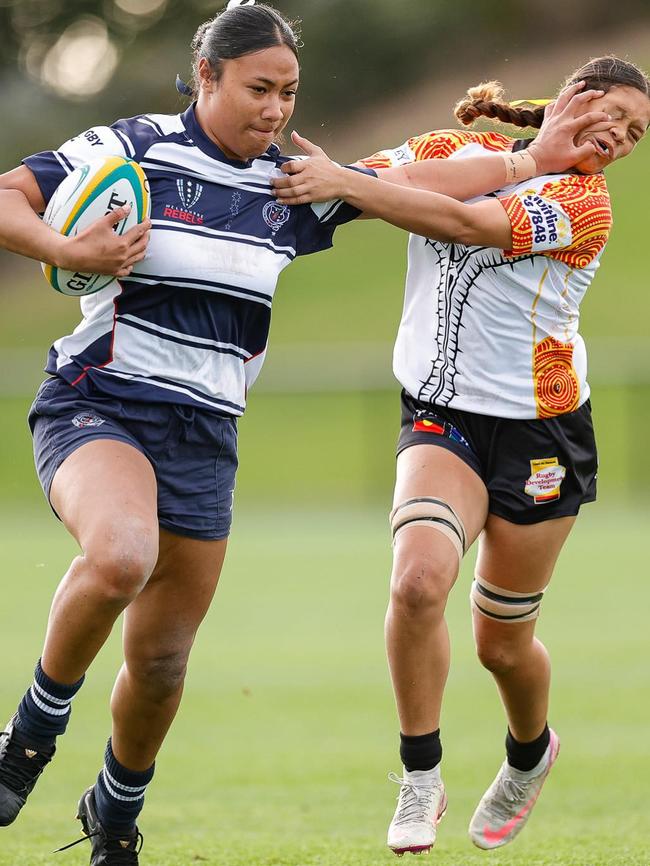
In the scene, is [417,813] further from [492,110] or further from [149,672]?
[492,110]

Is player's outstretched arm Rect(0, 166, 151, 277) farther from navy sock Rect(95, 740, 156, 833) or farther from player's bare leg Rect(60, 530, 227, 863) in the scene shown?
navy sock Rect(95, 740, 156, 833)

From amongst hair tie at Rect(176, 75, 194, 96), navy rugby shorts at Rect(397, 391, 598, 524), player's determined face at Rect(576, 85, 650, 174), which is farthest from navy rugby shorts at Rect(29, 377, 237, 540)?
player's determined face at Rect(576, 85, 650, 174)

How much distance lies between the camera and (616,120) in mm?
4754

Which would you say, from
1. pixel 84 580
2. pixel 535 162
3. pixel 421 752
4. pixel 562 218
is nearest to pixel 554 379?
pixel 562 218

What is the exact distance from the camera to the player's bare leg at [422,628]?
14.6 ft

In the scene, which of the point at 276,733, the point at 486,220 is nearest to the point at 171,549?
the point at 486,220

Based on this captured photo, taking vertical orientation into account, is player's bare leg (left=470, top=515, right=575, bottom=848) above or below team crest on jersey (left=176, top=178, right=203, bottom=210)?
below

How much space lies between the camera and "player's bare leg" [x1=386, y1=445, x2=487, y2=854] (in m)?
4.44

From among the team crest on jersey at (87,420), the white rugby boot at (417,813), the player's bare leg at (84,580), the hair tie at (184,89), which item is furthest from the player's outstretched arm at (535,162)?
the white rugby boot at (417,813)

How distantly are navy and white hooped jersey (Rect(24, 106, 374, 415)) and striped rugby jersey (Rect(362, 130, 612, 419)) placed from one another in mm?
611

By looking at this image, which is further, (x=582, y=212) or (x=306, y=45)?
(x=306, y=45)

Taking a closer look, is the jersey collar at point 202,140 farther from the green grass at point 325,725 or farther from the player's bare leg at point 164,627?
the green grass at point 325,725

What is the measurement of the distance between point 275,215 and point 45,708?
162 centimetres

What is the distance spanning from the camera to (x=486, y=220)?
14.9ft
